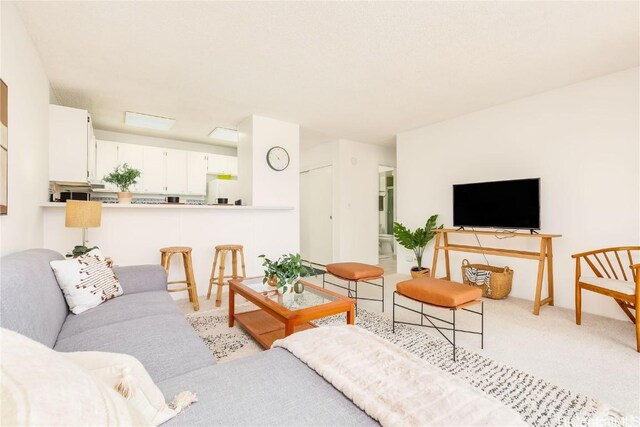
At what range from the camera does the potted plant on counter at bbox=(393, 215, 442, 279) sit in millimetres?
4316

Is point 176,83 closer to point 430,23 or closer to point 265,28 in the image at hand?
point 265,28

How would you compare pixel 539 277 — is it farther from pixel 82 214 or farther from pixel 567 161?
pixel 82 214

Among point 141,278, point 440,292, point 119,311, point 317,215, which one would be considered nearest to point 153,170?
point 317,215

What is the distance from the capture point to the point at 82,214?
247cm

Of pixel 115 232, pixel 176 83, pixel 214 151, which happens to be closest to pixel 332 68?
pixel 176 83

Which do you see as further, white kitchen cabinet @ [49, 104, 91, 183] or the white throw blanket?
white kitchen cabinet @ [49, 104, 91, 183]

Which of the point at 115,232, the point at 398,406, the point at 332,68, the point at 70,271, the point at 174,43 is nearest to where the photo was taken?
the point at 398,406

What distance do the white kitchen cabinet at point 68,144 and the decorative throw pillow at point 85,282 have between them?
1.69 metres

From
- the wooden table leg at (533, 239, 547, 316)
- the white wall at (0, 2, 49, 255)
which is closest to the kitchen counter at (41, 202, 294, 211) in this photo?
the white wall at (0, 2, 49, 255)

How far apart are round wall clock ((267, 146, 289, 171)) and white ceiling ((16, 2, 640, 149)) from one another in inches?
24.6

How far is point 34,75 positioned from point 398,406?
3.47 metres

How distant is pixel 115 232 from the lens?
3.31 metres

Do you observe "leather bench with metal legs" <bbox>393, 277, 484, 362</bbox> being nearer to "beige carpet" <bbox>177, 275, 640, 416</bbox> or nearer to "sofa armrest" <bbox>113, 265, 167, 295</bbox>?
"beige carpet" <bbox>177, 275, 640, 416</bbox>

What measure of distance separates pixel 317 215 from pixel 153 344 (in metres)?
4.75
